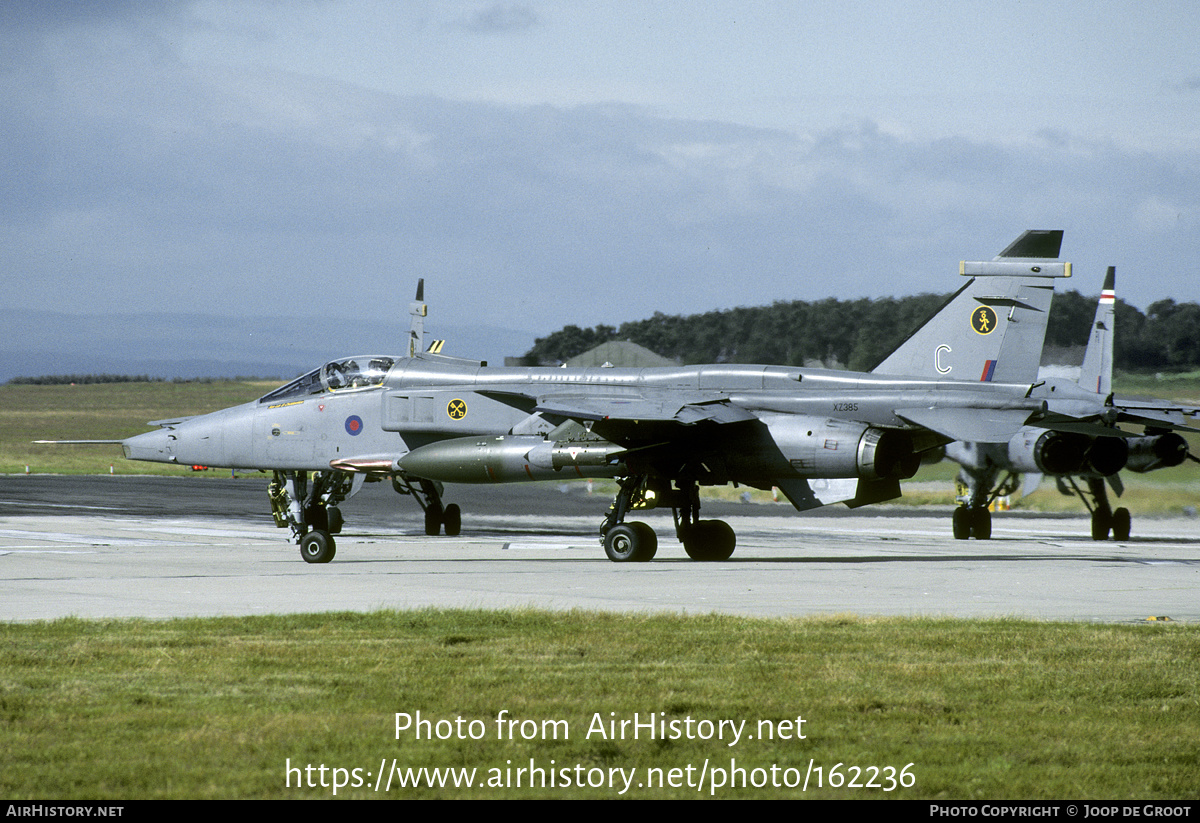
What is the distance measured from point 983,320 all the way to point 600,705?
1265 centimetres

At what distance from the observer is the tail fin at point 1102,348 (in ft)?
81.3

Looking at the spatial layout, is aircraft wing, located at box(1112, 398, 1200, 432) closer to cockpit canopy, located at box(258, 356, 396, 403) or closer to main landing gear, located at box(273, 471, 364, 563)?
cockpit canopy, located at box(258, 356, 396, 403)

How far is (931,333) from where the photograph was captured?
18.2 m

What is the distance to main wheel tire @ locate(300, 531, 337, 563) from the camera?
16703 mm

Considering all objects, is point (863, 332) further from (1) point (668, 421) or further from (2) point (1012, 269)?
(1) point (668, 421)

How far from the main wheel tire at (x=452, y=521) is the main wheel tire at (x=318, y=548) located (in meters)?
7.30

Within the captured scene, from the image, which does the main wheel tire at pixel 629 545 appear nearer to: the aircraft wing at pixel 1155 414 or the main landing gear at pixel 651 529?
the main landing gear at pixel 651 529

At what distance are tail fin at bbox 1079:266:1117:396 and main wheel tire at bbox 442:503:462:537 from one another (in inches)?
485

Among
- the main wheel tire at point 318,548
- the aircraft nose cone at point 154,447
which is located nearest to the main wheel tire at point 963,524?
the main wheel tire at point 318,548

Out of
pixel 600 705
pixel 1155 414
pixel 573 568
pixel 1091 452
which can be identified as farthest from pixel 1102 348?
pixel 600 705

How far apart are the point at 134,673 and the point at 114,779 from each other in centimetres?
245

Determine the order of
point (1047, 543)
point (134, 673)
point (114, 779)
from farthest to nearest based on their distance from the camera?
1. point (1047, 543)
2. point (134, 673)
3. point (114, 779)

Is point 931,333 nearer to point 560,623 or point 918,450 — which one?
point 918,450

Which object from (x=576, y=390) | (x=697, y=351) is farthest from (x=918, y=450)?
(x=697, y=351)
